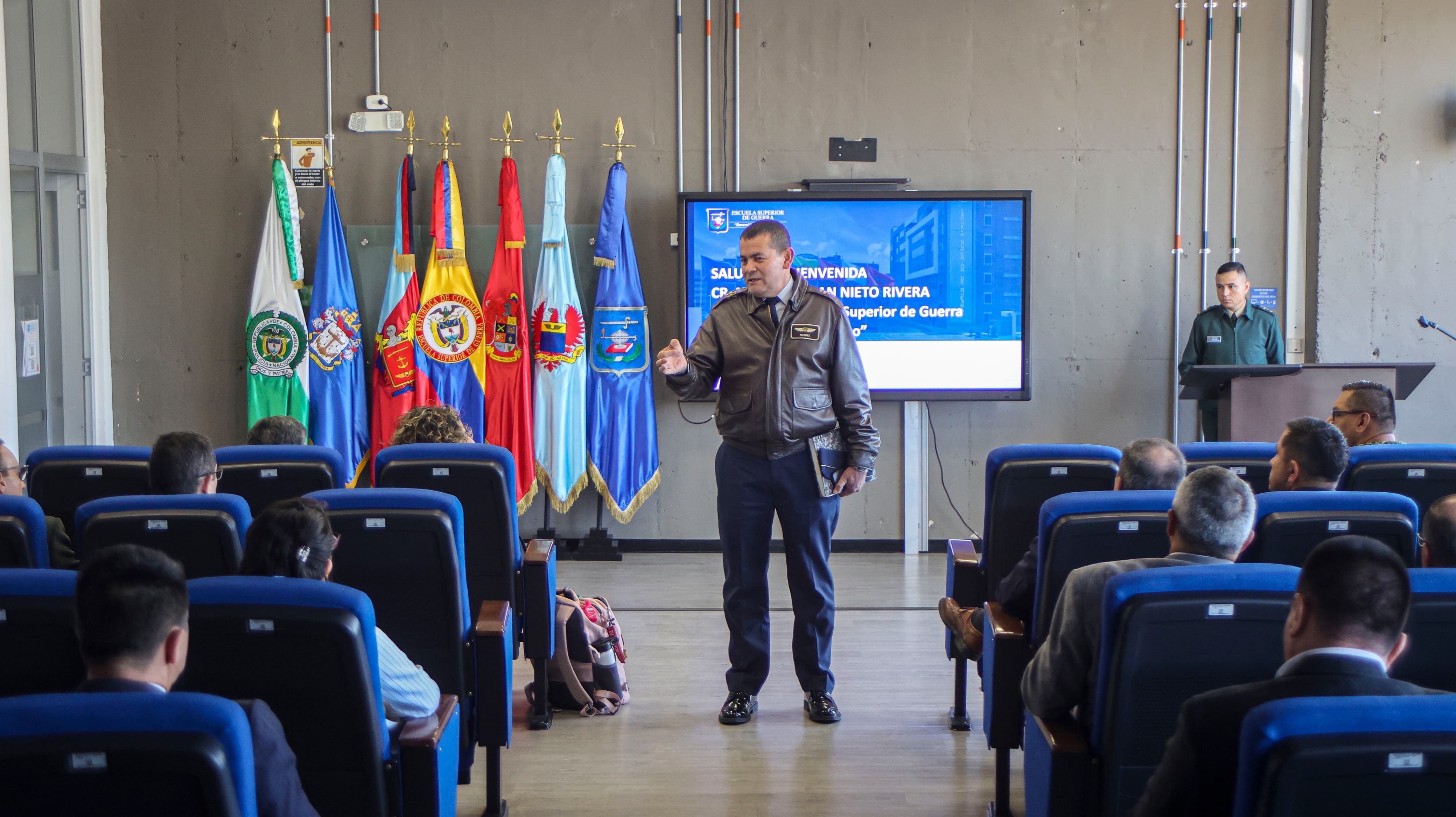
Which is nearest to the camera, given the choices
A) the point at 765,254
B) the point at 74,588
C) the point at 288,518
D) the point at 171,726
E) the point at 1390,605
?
the point at 171,726

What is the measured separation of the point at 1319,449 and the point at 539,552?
7.24 feet

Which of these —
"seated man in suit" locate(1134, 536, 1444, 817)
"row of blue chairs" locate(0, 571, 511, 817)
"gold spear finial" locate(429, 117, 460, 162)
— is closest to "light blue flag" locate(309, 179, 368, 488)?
A: "gold spear finial" locate(429, 117, 460, 162)

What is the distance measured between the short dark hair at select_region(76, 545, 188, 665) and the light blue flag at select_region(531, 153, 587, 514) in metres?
4.62

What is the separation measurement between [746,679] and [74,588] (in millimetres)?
2386

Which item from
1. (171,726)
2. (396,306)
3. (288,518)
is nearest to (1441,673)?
(171,726)

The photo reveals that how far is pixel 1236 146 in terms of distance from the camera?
20.7 feet

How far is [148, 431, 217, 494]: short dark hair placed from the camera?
123 inches

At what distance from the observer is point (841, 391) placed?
377 centimetres

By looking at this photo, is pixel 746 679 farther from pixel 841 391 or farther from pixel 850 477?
pixel 841 391

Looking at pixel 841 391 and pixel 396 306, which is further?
pixel 396 306

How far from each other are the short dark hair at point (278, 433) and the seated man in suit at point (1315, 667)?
10.2 ft

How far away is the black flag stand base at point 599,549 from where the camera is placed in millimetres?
6383

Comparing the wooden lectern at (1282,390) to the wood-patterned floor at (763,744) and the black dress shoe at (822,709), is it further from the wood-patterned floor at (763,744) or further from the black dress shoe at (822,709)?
the black dress shoe at (822,709)

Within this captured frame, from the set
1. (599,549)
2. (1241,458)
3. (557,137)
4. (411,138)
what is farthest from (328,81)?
(1241,458)
